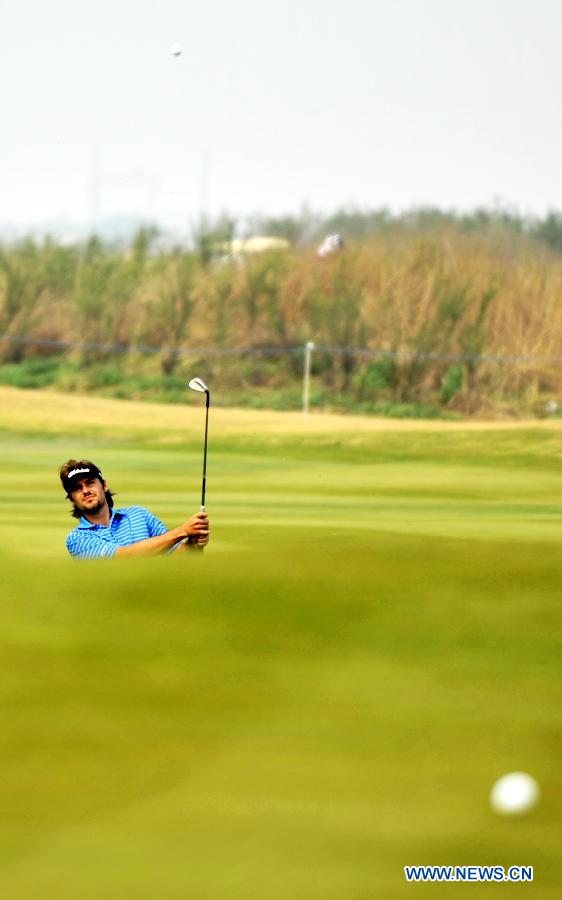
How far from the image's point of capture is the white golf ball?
4434mm

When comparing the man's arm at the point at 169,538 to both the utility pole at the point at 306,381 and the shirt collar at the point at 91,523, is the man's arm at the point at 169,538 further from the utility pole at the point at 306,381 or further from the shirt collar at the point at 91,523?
the utility pole at the point at 306,381

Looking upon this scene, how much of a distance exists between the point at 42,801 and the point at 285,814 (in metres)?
0.54

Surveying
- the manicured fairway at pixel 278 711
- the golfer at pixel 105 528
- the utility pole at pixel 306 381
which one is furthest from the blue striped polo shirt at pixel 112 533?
the utility pole at pixel 306 381

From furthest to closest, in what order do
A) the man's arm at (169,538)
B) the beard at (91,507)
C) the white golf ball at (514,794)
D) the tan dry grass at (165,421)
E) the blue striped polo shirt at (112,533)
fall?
the tan dry grass at (165,421), the beard at (91,507), the blue striped polo shirt at (112,533), the man's arm at (169,538), the white golf ball at (514,794)

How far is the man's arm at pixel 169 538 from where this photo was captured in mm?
7793

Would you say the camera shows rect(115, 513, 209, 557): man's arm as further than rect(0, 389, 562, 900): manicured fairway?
Yes

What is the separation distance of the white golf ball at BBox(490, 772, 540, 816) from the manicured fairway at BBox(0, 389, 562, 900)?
34mm

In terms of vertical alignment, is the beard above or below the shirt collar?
above

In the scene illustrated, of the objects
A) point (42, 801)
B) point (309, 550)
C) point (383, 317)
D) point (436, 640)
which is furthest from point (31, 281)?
point (42, 801)

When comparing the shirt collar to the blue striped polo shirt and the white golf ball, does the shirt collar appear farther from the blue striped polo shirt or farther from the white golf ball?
the white golf ball

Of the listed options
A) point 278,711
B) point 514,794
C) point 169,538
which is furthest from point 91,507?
point 514,794

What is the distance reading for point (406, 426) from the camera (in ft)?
79.7

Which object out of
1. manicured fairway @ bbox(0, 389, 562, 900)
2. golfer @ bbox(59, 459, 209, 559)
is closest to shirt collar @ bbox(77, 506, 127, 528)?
golfer @ bbox(59, 459, 209, 559)

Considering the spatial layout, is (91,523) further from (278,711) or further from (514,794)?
(514,794)
